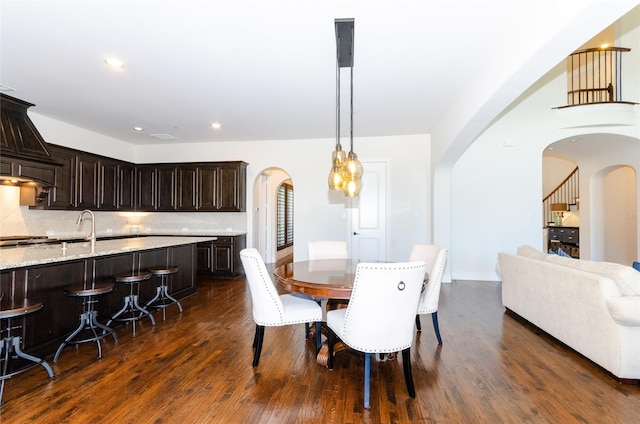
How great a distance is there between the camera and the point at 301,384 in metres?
2.29

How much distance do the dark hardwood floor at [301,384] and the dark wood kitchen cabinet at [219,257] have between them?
8.71 feet

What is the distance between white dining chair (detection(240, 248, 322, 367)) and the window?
249 inches

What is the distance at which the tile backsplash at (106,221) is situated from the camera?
4.56m

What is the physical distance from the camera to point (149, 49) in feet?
9.50

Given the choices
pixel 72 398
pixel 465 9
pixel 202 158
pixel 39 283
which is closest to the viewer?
pixel 72 398

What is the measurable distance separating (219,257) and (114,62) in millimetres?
3734

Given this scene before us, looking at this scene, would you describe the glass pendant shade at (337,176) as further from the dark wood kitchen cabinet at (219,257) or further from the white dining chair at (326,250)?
the dark wood kitchen cabinet at (219,257)

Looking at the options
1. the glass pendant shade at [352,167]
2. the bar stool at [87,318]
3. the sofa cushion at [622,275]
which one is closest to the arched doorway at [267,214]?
the bar stool at [87,318]

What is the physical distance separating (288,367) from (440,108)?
12.7ft

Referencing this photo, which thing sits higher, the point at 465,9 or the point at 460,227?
the point at 465,9

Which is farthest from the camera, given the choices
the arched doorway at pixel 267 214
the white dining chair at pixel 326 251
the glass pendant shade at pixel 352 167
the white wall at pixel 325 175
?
the arched doorway at pixel 267 214

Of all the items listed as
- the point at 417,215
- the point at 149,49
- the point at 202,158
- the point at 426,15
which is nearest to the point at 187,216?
the point at 202,158

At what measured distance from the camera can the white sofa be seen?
2.23 meters

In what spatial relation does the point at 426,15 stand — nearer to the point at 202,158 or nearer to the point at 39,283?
the point at 39,283
